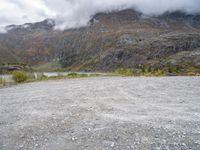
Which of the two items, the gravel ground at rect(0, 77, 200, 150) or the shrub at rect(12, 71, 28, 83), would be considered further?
the shrub at rect(12, 71, 28, 83)

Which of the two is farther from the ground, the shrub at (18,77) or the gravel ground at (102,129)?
the shrub at (18,77)

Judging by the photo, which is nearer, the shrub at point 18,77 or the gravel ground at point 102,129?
the gravel ground at point 102,129

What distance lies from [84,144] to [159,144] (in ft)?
8.07

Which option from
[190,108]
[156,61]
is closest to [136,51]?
[156,61]

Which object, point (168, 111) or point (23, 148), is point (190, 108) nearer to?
point (168, 111)

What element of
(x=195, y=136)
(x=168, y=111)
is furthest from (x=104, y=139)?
(x=168, y=111)

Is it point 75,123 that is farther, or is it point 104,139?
point 75,123

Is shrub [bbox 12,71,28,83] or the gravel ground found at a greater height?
shrub [bbox 12,71,28,83]

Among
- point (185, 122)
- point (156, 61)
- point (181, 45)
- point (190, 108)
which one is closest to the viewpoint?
point (185, 122)

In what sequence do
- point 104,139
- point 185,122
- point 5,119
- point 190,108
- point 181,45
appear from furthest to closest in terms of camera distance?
point 181,45 → point 190,108 → point 5,119 → point 185,122 → point 104,139

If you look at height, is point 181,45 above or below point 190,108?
above

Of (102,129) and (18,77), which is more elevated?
(18,77)

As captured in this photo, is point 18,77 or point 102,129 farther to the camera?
point 18,77

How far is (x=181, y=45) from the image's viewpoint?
165m
